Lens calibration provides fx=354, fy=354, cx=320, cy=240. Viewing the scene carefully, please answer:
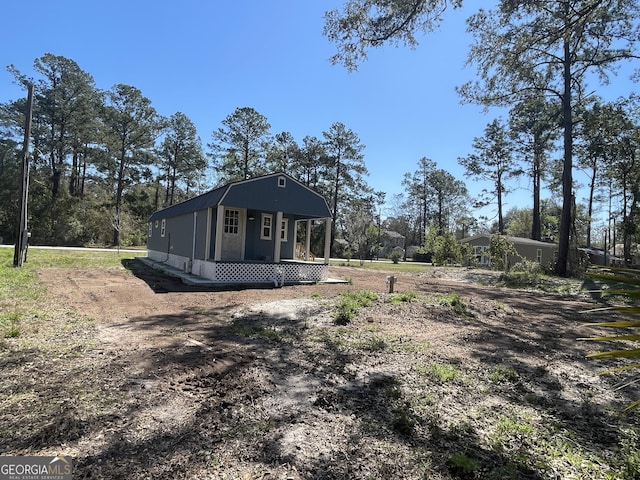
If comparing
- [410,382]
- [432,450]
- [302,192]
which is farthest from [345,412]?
[302,192]

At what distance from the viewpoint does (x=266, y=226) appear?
48.8 ft

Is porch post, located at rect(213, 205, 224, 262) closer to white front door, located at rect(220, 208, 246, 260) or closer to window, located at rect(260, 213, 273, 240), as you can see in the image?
white front door, located at rect(220, 208, 246, 260)

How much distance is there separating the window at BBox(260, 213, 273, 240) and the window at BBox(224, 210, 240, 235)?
1.16 metres

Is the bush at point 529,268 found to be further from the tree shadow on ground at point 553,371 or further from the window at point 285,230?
the window at point 285,230

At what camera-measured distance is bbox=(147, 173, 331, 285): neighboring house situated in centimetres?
1221

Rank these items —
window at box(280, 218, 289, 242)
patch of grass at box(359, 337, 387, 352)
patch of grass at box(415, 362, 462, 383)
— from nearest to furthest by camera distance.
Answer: patch of grass at box(415, 362, 462, 383)
patch of grass at box(359, 337, 387, 352)
window at box(280, 218, 289, 242)

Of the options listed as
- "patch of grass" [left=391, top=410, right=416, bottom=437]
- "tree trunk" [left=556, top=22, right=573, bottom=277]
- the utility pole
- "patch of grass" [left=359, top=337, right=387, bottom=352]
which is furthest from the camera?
"tree trunk" [left=556, top=22, right=573, bottom=277]

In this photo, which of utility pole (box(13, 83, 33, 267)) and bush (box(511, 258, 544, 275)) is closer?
utility pole (box(13, 83, 33, 267))

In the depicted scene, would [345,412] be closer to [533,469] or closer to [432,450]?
[432,450]

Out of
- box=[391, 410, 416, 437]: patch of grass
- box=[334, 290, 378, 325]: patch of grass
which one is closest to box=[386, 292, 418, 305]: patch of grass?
box=[334, 290, 378, 325]: patch of grass

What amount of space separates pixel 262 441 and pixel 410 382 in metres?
2.00

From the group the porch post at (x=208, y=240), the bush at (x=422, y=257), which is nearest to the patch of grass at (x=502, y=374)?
the porch post at (x=208, y=240)

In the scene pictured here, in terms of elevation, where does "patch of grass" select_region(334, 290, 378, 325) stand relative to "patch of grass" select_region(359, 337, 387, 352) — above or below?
above

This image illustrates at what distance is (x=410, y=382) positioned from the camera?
4055 millimetres
